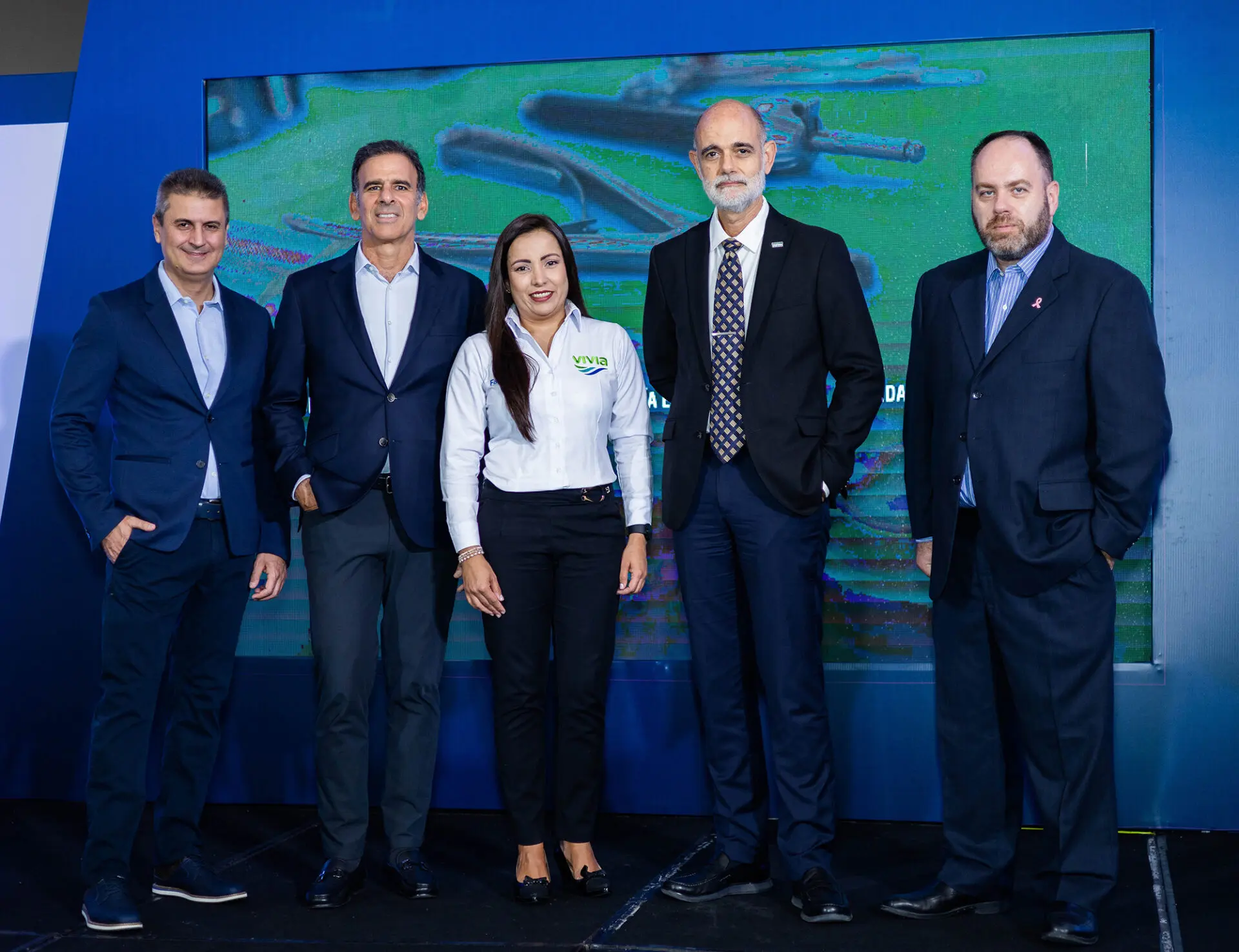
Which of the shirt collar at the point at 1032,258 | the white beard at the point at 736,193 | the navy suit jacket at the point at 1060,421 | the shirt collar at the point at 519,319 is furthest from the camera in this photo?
the shirt collar at the point at 519,319

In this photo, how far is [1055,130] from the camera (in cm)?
366

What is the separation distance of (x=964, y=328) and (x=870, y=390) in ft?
0.85

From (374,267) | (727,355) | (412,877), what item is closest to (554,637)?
(412,877)

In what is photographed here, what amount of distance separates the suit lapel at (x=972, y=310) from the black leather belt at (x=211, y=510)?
1.88 metres

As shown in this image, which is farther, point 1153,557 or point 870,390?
point 1153,557

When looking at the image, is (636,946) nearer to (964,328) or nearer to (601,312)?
(964,328)

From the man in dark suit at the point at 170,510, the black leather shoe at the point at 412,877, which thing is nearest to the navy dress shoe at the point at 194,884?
the man in dark suit at the point at 170,510

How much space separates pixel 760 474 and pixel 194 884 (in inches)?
70.8

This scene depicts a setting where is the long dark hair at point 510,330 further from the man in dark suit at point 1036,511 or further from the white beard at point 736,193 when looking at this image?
the man in dark suit at point 1036,511

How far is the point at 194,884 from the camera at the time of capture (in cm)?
316

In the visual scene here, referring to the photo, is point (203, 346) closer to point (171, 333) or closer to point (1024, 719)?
point (171, 333)

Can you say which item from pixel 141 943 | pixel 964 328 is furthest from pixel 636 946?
pixel 964 328

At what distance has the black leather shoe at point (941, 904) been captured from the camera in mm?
2928

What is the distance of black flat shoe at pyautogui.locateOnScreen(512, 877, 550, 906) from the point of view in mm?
3025
